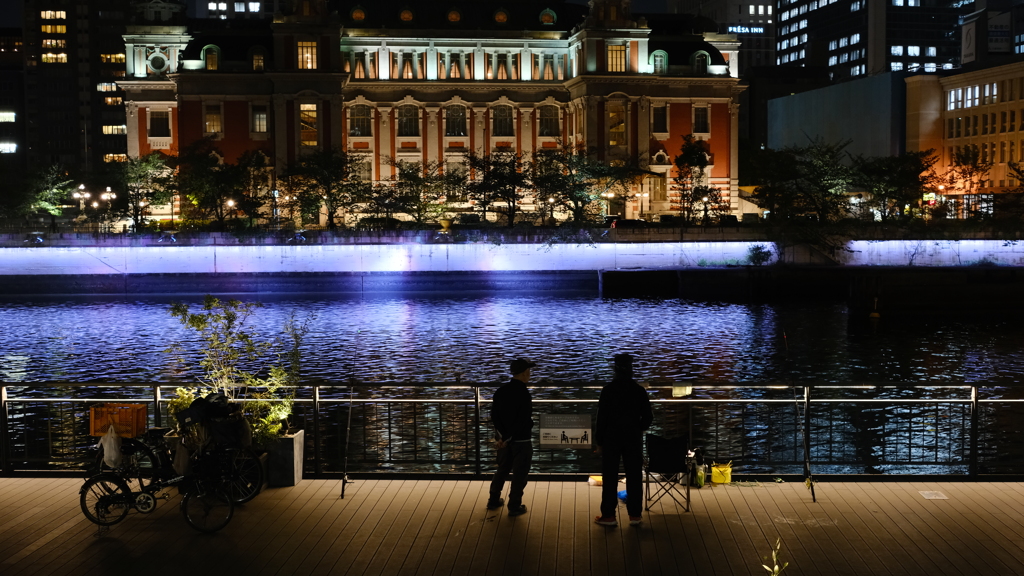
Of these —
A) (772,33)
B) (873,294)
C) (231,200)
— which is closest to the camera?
(873,294)

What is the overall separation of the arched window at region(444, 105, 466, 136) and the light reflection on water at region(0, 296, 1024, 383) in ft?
109

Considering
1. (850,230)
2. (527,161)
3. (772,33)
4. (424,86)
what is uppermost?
(772,33)

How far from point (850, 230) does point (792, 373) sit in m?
30.4

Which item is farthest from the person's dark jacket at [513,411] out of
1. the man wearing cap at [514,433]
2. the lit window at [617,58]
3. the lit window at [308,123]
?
the lit window at [617,58]

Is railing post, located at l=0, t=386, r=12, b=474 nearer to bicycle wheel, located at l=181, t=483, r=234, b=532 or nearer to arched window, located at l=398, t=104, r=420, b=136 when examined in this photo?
bicycle wheel, located at l=181, t=483, r=234, b=532

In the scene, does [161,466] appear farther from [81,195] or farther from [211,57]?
[81,195]

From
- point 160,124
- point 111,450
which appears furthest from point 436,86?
point 111,450

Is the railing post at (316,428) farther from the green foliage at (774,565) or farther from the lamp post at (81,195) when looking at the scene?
the lamp post at (81,195)

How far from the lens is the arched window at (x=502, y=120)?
282ft

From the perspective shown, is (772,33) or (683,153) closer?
(683,153)

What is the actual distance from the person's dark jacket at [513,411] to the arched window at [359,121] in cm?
7502

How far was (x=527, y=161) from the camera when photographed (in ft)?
272

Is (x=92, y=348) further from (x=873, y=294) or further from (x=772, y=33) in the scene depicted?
(x=772, y=33)

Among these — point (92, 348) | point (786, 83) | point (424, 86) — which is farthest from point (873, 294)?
point (786, 83)
